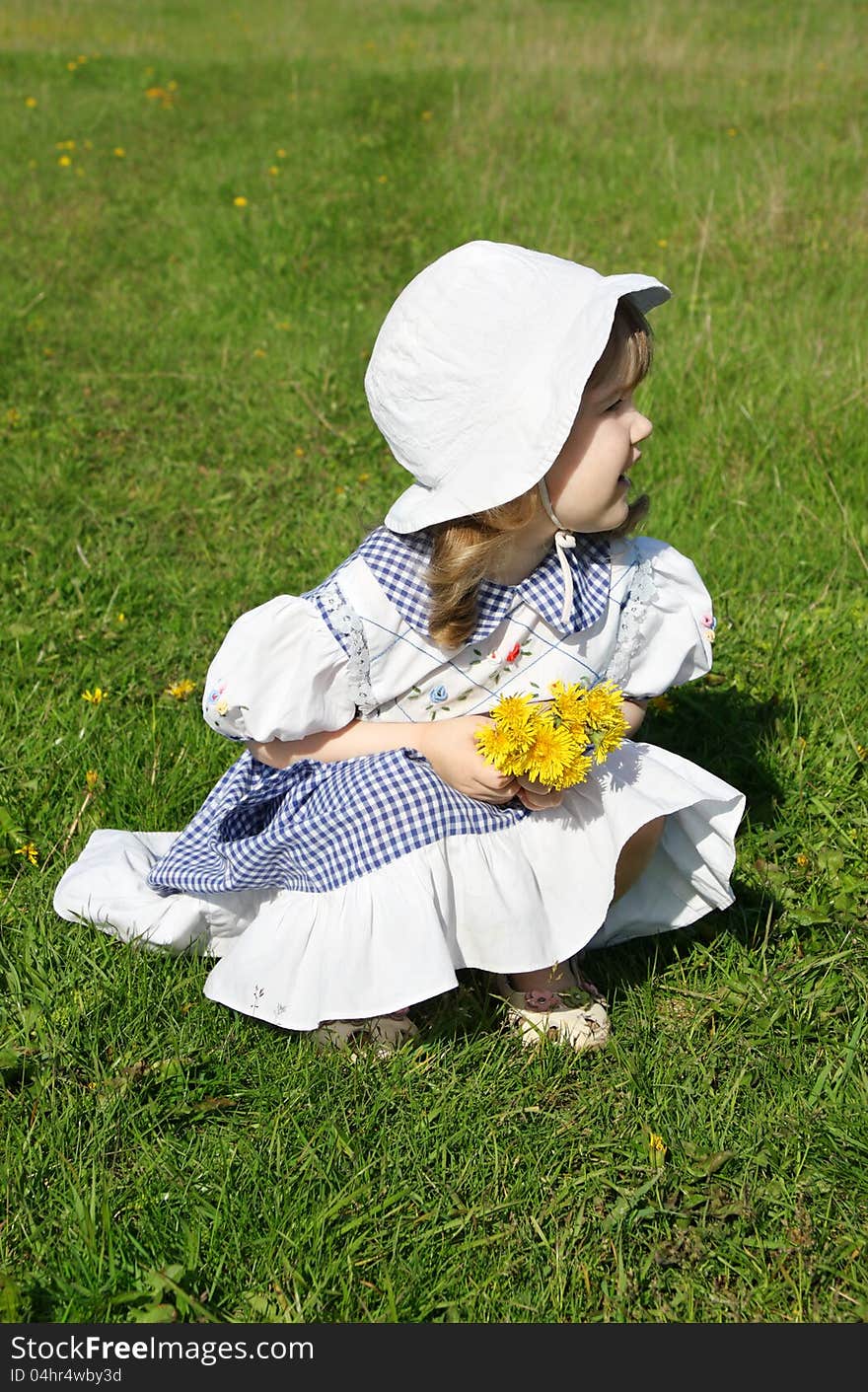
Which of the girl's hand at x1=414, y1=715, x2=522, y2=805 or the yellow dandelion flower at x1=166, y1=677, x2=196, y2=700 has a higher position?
the girl's hand at x1=414, y1=715, x2=522, y2=805

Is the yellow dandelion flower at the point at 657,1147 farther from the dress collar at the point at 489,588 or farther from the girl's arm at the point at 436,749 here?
the dress collar at the point at 489,588

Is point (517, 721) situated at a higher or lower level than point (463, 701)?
higher

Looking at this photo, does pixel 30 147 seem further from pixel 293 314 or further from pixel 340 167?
pixel 293 314

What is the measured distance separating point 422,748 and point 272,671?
0.32 m

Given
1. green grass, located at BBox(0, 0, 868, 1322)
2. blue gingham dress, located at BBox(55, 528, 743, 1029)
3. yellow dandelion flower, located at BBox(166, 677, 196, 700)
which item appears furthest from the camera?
yellow dandelion flower, located at BBox(166, 677, 196, 700)

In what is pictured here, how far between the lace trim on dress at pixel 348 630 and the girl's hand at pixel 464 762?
0.51 feet

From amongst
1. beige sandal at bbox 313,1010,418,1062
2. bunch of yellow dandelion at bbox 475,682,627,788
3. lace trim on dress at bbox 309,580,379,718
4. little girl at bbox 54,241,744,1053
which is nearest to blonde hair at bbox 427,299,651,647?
little girl at bbox 54,241,744,1053

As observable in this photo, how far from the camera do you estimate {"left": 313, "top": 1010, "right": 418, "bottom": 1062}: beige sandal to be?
2.36 m

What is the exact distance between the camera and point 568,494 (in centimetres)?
226

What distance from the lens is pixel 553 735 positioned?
2.10 meters

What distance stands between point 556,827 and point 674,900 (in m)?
0.41

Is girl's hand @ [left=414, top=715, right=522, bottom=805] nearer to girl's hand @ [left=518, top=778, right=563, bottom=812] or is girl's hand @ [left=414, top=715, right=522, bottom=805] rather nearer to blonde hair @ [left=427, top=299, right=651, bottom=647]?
girl's hand @ [left=518, top=778, right=563, bottom=812]

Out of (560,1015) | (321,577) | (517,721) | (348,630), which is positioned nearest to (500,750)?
(517,721)

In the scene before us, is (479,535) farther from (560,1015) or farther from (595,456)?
(560,1015)
